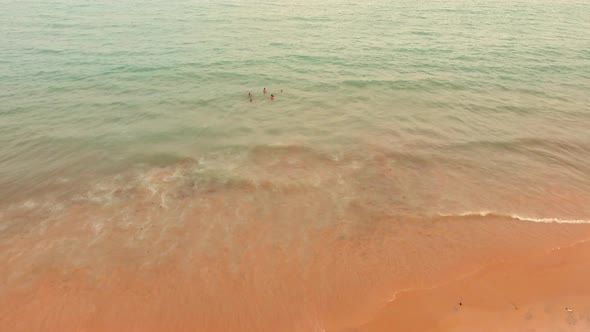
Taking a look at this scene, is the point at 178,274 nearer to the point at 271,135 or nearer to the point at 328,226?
the point at 328,226

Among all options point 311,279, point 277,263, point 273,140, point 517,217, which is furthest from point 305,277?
point 273,140

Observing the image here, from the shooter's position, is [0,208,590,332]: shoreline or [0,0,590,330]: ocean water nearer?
[0,208,590,332]: shoreline

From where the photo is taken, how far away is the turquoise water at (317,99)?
1548 cm

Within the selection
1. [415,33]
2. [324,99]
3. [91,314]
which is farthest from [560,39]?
[91,314]

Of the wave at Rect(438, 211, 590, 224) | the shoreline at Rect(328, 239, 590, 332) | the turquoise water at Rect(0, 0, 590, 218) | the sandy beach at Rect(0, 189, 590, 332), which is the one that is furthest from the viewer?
the turquoise water at Rect(0, 0, 590, 218)

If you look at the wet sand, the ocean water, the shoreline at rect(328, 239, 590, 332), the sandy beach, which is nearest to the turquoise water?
the ocean water

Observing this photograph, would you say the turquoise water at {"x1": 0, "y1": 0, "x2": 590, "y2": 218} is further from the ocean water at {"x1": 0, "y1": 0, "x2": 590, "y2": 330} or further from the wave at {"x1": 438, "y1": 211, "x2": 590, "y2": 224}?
the wave at {"x1": 438, "y1": 211, "x2": 590, "y2": 224}

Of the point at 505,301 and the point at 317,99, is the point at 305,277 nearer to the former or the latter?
the point at 505,301

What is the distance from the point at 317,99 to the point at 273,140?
240 inches

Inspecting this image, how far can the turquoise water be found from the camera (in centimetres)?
1548

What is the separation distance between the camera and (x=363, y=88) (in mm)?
24156

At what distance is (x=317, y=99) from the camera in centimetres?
2273

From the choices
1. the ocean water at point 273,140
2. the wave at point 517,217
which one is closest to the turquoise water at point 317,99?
the ocean water at point 273,140

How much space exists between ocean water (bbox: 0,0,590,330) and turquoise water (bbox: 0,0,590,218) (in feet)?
0.44
